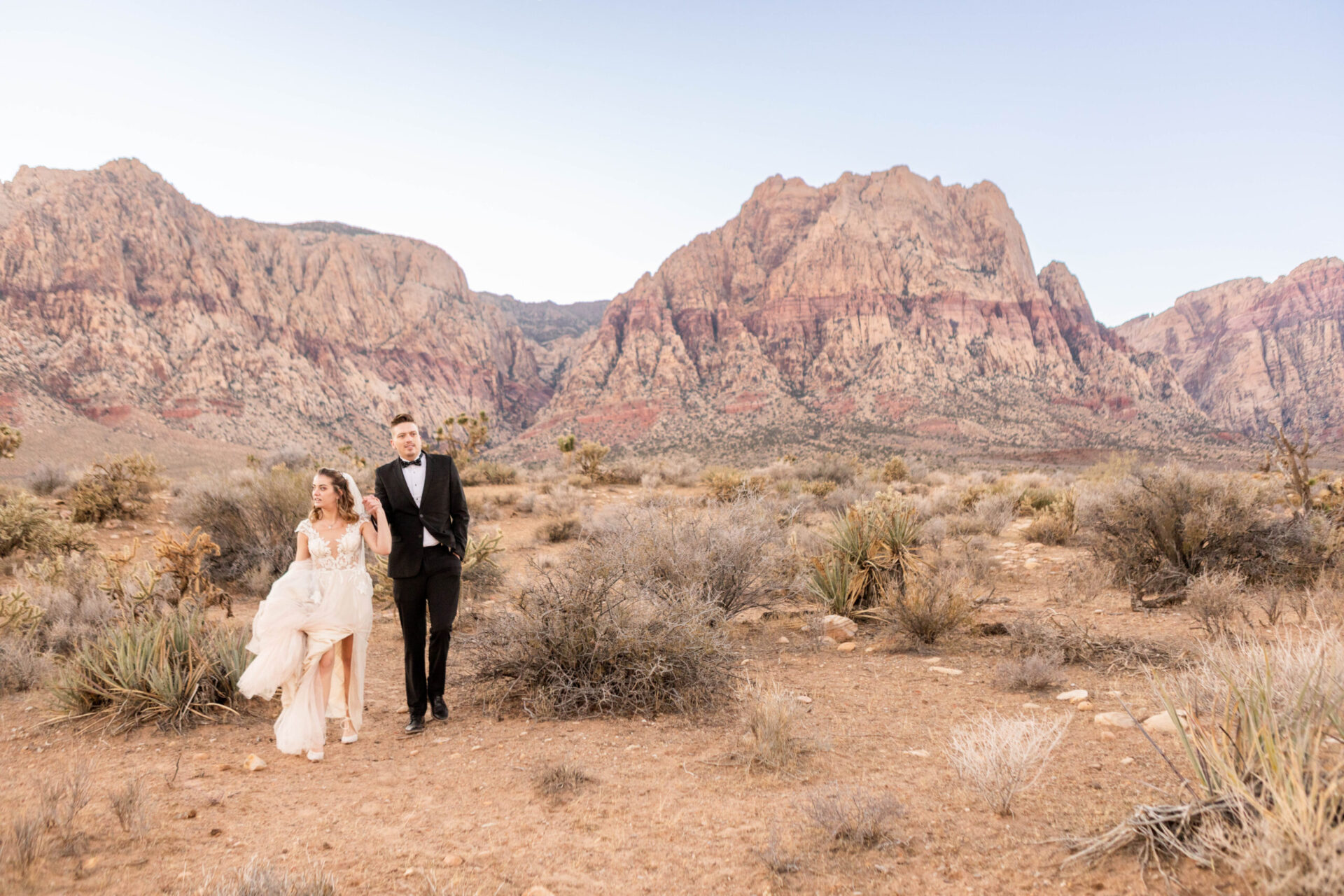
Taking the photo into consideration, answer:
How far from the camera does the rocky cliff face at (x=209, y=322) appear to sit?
5166cm

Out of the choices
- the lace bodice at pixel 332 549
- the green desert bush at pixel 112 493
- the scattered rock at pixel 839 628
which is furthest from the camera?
the green desert bush at pixel 112 493

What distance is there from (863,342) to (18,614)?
264ft

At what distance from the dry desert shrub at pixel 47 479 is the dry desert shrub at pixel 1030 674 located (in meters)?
18.9

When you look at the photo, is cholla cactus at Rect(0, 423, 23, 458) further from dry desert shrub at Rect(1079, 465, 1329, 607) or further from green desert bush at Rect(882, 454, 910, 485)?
green desert bush at Rect(882, 454, 910, 485)

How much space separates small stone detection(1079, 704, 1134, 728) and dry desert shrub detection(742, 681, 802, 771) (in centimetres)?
182

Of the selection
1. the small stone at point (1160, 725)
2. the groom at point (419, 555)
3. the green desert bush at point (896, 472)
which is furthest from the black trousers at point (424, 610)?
the green desert bush at point (896, 472)

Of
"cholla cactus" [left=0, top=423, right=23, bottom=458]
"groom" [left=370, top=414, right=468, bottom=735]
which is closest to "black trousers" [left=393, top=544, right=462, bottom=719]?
"groom" [left=370, top=414, right=468, bottom=735]

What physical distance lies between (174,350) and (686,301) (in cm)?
6042

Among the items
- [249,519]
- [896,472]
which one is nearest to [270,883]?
[249,519]

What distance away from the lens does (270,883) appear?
227 centimetres

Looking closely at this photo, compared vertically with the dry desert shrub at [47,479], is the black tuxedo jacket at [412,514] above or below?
above

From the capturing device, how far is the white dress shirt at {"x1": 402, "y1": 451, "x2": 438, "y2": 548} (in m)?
4.64

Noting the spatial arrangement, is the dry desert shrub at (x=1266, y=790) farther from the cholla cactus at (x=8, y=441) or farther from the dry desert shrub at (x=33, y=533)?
the cholla cactus at (x=8, y=441)

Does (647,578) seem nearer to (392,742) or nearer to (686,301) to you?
(392,742)
